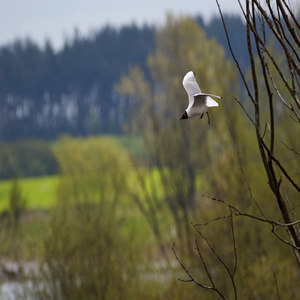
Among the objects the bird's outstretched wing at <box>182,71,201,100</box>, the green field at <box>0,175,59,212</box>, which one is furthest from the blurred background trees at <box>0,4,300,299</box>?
the green field at <box>0,175,59,212</box>

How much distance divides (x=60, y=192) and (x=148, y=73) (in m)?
39.6

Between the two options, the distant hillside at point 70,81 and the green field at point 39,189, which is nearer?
the green field at point 39,189

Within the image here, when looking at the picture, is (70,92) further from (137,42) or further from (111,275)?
(111,275)

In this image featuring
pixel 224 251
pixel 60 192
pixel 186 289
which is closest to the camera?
pixel 186 289

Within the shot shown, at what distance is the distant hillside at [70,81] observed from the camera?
5950cm

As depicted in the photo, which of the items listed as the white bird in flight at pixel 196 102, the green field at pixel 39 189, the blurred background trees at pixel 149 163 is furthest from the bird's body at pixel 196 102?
the green field at pixel 39 189

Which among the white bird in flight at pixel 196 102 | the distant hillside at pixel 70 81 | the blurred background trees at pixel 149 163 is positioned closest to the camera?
the white bird in flight at pixel 196 102

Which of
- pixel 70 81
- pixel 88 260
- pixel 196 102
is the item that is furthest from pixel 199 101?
pixel 70 81

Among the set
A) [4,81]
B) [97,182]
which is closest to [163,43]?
[97,182]

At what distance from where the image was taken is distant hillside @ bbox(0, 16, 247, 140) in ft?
195

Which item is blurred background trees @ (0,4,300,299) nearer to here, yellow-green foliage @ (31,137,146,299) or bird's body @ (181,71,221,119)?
yellow-green foliage @ (31,137,146,299)

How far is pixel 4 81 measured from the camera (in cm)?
6234

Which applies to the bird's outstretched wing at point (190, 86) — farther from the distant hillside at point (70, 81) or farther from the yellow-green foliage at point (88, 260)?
the distant hillside at point (70, 81)

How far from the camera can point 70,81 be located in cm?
6388
